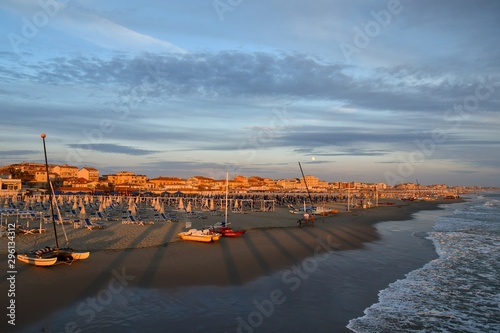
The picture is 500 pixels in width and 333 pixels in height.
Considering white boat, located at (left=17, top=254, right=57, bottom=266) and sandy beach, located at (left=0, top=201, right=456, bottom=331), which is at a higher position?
white boat, located at (left=17, top=254, right=57, bottom=266)

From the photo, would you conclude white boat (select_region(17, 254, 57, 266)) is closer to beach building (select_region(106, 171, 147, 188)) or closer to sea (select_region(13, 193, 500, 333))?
sea (select_region(13, 193, 500, 333))

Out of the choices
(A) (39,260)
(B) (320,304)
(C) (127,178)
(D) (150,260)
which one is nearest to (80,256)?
(A) (39,260)

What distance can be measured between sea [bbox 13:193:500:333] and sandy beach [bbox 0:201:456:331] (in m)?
0.75

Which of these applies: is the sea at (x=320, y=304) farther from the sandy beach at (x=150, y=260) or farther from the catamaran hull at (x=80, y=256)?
the catamaran hull at (x=80, y=256)

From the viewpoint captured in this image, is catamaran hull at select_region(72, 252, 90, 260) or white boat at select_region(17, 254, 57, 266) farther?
catamaran hull at select_region(72, 252, 90, 260)

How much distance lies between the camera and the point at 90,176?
10675 cm

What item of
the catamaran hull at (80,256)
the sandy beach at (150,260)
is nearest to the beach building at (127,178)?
the sandy beach at (150,260)

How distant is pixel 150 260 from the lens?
14789 mm

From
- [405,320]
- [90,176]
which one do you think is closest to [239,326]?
[405,320]

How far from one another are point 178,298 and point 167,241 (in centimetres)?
872

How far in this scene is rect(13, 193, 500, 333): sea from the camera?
29.0ft

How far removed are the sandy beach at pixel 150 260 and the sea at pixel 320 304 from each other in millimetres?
746

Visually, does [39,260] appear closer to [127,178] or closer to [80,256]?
[80,256]

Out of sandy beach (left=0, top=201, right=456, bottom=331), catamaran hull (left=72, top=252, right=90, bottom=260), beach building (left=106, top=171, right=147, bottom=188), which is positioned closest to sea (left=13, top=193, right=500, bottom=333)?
sandy beach (left=0, top=201, right=456, bottom=331)
